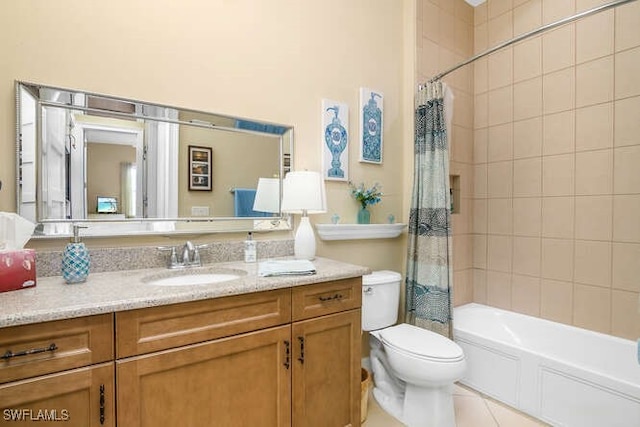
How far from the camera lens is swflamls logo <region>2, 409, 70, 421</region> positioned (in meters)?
0.83

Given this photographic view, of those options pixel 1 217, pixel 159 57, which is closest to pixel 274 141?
pixel 159 57

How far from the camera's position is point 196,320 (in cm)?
108

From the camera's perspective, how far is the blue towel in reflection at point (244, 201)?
174 centimetres

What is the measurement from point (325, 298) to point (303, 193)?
604 millimetres

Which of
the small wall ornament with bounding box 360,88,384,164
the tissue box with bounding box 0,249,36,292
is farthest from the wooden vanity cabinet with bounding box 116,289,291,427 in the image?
the small wall ornament with bounding box 360,88,384,164

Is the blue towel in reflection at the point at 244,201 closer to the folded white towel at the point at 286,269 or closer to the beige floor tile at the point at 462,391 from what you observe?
the folded white towel at the point at 286,269

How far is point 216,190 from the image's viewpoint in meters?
1.69

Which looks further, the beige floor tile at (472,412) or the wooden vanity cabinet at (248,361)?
the beige floor tile at (472,412)

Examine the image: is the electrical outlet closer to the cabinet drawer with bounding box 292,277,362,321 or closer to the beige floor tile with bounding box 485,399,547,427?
the cabinet drawer with bounding box 292,277,362,321

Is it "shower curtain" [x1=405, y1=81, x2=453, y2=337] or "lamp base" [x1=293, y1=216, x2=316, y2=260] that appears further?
"shower curtain" [x1=405, y1=81, x2=453, y2=337]

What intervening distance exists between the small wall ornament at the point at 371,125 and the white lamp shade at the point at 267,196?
0.70 metres

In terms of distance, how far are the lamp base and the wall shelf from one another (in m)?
0.20

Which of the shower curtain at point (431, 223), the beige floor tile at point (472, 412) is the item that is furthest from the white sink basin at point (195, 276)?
the beige floor tile at point (472, 412)

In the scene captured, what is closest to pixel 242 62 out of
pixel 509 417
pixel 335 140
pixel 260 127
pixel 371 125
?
pixel 260 127
